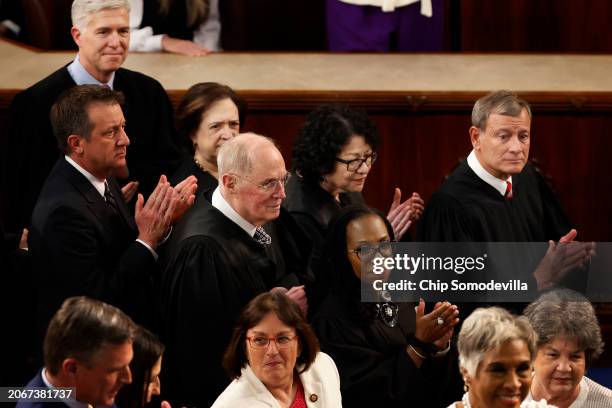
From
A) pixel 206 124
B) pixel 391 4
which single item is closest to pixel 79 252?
pixel 206 124

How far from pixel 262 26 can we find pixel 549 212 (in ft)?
10.5

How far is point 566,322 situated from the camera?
487 cm

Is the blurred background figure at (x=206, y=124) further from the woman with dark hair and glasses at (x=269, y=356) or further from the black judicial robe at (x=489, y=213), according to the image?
the woman with dark hair and glasses at (x=269, y=356)

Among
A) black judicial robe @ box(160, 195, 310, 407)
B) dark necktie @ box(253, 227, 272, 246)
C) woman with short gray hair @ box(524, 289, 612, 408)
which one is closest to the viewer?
woman with short gray hair @ box(524, 289, 612, 408)

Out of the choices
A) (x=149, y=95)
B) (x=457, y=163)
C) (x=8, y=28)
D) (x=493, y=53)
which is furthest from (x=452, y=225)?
(x=8, y=28)

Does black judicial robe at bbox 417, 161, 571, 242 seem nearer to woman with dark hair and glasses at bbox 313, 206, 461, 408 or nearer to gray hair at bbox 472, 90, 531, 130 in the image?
gray hair at bbox 472, 90, 531, 130

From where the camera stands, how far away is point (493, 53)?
7.64m

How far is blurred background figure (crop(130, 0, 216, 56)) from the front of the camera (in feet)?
24.2

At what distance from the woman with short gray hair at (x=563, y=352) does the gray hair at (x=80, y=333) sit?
1.50m

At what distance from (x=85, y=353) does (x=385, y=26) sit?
409cm

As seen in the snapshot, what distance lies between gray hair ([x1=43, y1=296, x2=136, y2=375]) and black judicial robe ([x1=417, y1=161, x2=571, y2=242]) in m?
2.12

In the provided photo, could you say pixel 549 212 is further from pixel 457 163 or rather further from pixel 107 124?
pixel 107 124

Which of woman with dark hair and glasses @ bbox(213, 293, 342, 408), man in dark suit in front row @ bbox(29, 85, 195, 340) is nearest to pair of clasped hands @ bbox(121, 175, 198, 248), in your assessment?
man in dark suit in front row @ bbox(29, 85, 195, 340)

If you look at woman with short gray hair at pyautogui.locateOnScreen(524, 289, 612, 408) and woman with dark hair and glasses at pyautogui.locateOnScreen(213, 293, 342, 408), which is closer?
woman with dark hair and glasses at pyautogui.locateOnScreen(213, 293, 342, 408)
